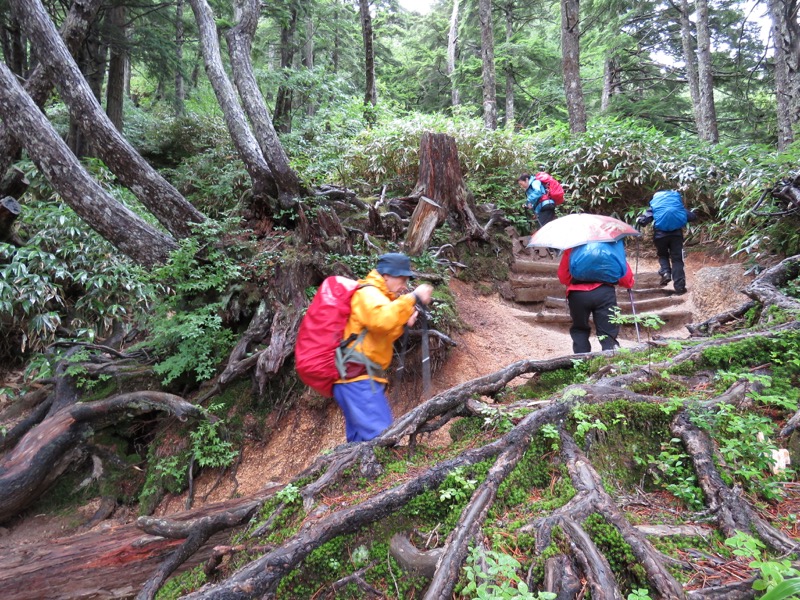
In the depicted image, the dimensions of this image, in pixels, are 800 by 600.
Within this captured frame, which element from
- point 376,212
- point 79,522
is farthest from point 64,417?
point 376,212

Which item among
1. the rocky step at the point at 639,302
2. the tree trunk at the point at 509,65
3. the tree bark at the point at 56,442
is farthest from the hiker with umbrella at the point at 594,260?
the tree trunk at the point at 509,65

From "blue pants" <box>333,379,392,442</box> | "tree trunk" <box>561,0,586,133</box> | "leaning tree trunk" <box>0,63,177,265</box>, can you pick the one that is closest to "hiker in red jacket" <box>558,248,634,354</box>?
"blue pants" <box>333,379,392,442</box>

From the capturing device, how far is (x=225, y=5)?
10781mm

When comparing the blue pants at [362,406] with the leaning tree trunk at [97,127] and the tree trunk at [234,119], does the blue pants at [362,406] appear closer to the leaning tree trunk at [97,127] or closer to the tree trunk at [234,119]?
the leaning tree trunk at [97,127]

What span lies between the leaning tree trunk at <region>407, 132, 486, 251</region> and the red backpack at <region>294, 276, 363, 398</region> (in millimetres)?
5561

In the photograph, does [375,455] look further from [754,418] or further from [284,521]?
[754,418]

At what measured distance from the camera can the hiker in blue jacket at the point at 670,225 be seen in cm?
750

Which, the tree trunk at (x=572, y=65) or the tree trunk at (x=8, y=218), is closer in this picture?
the tree trunk at (x=8, y=218)

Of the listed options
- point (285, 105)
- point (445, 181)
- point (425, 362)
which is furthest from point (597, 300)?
point (285, 105)

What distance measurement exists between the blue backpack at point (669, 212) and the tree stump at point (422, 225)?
381cm

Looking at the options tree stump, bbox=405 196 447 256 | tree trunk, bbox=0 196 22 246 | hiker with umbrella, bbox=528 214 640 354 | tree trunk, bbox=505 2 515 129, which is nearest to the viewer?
hiker with umbrella, bbox=528 214 640 354

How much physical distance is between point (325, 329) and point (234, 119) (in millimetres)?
5564

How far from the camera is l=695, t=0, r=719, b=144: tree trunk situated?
11.7 m

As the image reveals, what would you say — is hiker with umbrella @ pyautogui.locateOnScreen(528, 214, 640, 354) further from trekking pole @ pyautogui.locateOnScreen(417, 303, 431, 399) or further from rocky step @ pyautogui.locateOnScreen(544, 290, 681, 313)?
rocky step @ pyautogui.locateOnScreen(544, 290, 681, 313)
